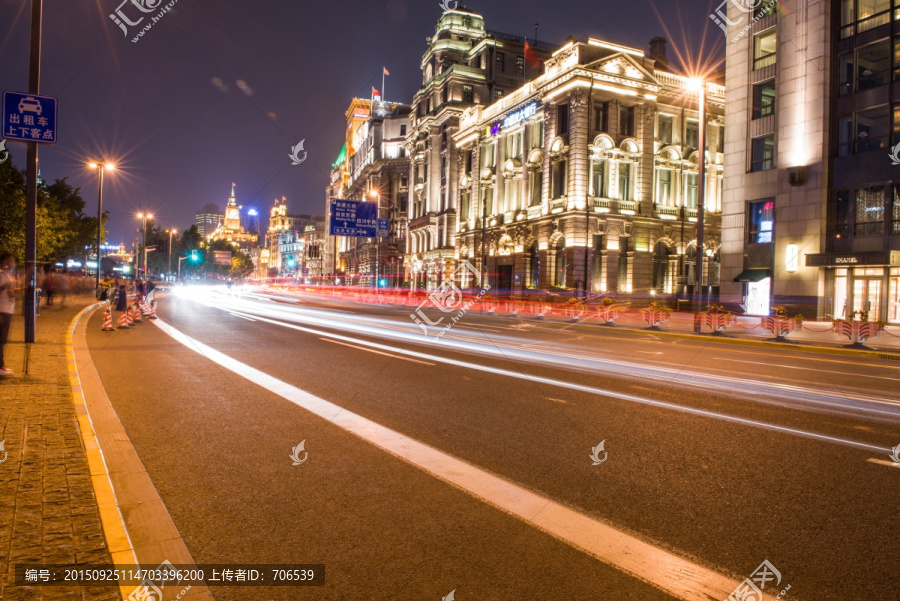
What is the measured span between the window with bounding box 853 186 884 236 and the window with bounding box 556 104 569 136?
2306 cm

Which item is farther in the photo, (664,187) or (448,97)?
(448,97)

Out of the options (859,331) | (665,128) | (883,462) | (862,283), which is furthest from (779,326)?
(665,128)

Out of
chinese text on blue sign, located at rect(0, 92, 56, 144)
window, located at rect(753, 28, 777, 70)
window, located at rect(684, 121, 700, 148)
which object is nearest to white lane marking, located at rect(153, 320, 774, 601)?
chinese text on blue sign, located at rect(0, 92, 56, 144)

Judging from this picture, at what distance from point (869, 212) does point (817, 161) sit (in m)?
3.72

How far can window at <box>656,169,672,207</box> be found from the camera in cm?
4750

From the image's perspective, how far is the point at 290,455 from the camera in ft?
19.1

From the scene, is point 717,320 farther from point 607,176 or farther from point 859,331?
point 607,176

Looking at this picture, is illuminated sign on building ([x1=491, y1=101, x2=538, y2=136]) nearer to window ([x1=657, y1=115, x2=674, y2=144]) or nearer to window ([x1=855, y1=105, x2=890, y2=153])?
window ([x1=657, y1=115, x2=674, y2=144])

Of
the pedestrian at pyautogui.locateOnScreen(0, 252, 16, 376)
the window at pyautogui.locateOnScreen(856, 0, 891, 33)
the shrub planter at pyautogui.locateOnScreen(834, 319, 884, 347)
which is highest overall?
the window at pyautogui.locateOnScreen(856, 0, 891, 33)

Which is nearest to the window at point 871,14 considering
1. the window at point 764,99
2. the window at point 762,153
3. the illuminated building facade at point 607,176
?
the window at point 764,99

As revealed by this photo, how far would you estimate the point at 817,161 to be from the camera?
28.9 metres

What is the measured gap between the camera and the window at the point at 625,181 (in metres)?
45.9

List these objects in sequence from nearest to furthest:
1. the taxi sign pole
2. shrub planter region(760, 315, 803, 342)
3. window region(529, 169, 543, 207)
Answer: the taxi sign pole
shrub planter region(760, 315, 803, 342)
window region(529, 169, 543, 207)

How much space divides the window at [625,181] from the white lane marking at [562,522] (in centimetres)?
4315
